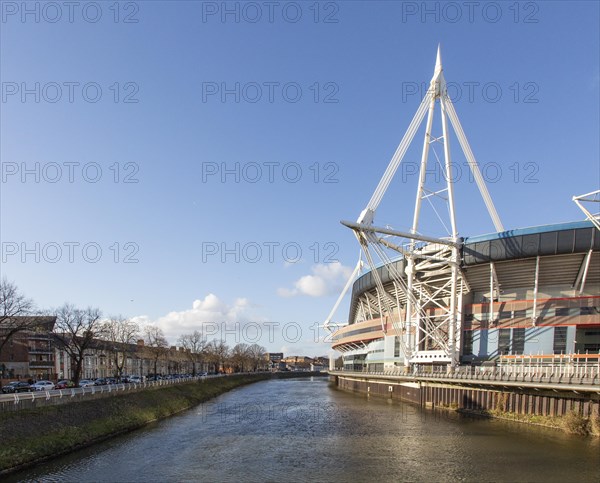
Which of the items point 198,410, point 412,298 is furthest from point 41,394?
point 412,298

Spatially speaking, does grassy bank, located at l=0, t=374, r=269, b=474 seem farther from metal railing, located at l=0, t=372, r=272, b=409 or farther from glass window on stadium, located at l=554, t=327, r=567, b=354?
glass window on stadium, located at l=554, t=327, r=567, b=354

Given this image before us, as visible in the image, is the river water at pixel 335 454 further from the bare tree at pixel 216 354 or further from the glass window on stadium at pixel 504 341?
the bare tree at pixel 216 354

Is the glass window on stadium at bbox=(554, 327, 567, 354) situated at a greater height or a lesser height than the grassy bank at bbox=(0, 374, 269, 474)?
greater

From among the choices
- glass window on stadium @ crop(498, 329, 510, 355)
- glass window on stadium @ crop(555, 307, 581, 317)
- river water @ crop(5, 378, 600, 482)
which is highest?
glass window on stadium @ crop(555, 307, 581, 317)

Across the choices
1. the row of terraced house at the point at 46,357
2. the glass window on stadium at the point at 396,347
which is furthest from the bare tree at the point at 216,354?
the glass window on stadium at the point at 396,347

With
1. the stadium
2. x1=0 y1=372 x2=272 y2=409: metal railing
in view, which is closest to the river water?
x1=0 y1=372 x2=272 y2=409: metal railing

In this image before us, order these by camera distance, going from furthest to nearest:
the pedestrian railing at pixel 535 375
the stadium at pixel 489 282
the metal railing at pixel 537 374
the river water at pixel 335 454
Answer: the stadium at pixel 489 282 < the metal railing at pixel 537 374 < the pedestrian railing at pixel 535 375 < the river water at pixel 335 454

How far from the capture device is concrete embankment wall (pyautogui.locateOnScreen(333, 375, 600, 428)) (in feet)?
126

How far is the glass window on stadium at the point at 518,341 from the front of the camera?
217 feet

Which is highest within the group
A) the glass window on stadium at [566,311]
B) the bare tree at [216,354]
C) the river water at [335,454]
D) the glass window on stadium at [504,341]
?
the glass window on stadium at [566,311]

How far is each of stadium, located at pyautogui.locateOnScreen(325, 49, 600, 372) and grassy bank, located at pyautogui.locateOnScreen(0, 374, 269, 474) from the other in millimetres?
32444

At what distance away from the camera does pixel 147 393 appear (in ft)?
183

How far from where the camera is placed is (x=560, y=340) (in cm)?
6322

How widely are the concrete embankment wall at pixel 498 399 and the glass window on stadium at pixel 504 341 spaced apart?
523 inches
